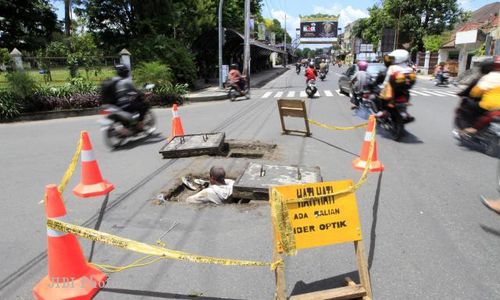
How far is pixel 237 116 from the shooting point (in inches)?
478

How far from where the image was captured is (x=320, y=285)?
3055 millimetres

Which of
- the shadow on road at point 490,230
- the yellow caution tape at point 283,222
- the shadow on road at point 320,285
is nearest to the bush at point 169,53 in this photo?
the shadow on road at point 490,230

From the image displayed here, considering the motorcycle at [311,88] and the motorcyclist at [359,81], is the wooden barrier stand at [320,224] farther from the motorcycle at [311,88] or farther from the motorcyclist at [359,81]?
the motorcycle at [311,88]

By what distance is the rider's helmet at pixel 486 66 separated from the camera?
6.23m

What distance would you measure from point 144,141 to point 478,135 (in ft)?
23.0

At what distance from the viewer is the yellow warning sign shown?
2.67 meters

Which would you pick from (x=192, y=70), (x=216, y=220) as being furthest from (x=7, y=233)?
(x=192, y=70)

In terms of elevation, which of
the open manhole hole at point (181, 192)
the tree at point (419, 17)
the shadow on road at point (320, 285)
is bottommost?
the open manhole hole at point (181, 192)

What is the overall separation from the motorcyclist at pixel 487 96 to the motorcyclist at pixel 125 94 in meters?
6.85

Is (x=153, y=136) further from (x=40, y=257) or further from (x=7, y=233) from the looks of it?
(x=40, y=257)

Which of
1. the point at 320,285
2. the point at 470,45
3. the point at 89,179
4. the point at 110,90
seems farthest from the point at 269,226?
the point at 470,45

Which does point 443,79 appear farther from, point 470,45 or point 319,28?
point 319,28

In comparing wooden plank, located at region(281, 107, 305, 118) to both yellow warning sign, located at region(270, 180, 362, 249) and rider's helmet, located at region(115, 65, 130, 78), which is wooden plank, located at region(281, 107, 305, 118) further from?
yellow warning sign, located at region(270, 180, 362, 249)

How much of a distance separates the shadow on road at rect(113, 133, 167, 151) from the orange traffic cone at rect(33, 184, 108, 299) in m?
5.28
